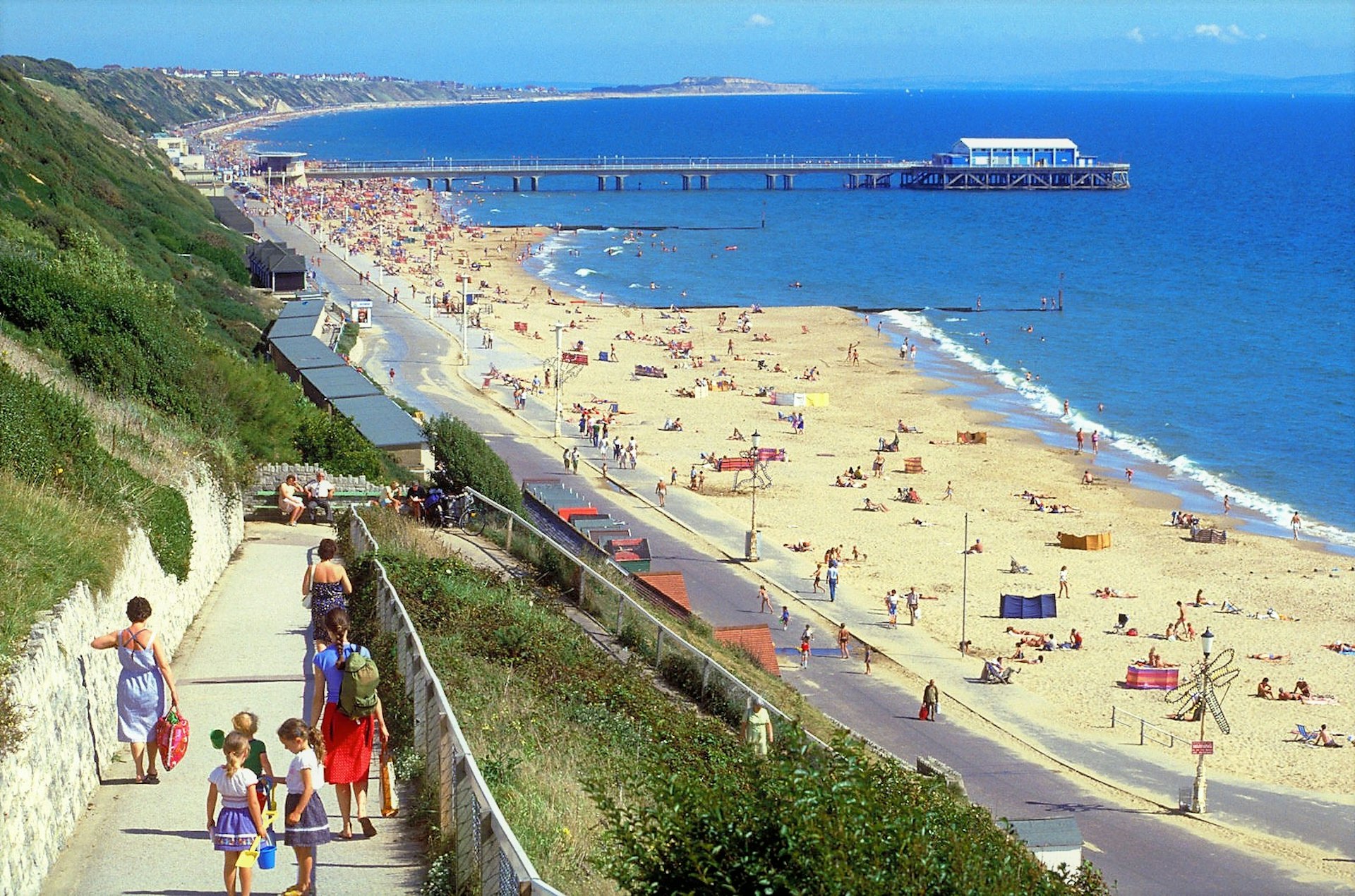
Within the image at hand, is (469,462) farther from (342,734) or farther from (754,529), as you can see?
(342,734)

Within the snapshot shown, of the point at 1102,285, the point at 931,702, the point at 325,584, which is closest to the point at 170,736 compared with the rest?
the point at 325,584

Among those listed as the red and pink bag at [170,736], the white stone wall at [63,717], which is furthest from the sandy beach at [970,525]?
the red and pink bag at [170,736]

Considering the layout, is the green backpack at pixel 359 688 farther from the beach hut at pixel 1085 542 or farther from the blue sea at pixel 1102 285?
the blue sea at pixel 1102 285

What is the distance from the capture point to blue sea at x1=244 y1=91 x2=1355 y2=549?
3866 centimetres

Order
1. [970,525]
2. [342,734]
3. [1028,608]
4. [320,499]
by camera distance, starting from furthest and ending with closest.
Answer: [970,525], [1028,608], [320,499], [342,734]

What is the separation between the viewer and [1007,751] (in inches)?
722

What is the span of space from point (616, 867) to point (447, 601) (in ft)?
16.2

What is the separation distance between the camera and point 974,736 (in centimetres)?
1869

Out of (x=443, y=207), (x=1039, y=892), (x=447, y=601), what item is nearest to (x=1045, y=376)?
(x=447, y=601)

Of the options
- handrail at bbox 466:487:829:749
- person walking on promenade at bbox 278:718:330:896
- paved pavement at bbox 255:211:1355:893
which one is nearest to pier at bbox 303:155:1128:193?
paved pavement at bbox 255:211:1355:893

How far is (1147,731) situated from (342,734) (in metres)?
15.1

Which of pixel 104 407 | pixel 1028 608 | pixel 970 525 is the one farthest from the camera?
pixel 970 525

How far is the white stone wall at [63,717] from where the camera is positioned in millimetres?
6004

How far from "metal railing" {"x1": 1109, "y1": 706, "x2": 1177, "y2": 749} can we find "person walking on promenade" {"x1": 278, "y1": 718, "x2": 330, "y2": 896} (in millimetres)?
15082
